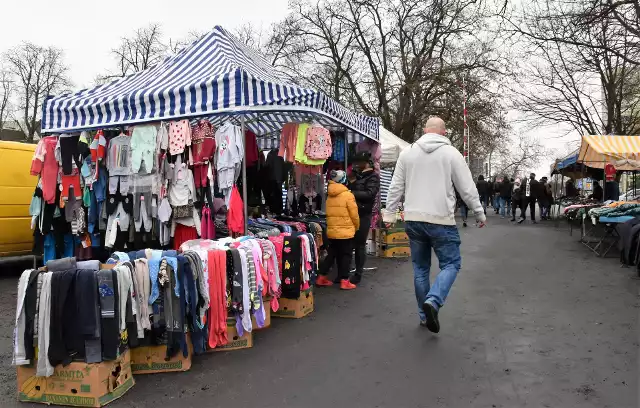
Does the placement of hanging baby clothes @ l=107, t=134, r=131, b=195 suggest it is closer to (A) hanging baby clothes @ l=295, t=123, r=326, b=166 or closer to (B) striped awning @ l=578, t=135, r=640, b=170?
(A) hanging baby clothes @ l=295, t=123, r=326, b=166

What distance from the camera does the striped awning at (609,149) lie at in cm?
1180

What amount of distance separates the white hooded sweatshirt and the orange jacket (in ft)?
6.41

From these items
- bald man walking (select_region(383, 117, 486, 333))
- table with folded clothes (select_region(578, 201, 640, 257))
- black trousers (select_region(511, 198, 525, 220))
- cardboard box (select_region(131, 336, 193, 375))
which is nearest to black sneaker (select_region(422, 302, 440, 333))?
bald man walking (select_region(383, 117, 486, 333))

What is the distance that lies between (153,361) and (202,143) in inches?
116

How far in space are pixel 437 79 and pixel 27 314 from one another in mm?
23681

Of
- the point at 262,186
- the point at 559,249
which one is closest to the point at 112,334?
the point at 262,186

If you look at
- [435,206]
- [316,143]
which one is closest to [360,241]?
[316,143]

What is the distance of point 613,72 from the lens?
2312 centimetres

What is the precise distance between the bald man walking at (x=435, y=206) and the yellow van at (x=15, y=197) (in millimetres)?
6768

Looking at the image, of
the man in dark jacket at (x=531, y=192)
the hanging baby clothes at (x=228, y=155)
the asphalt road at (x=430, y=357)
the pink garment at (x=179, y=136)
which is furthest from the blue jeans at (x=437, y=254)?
the man in dark jacket at (x=531, y=192)

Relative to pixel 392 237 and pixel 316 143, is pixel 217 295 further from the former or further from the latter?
pixel 392 237

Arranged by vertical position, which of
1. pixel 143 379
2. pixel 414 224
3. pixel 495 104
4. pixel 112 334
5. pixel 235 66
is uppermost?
pixel 495 104

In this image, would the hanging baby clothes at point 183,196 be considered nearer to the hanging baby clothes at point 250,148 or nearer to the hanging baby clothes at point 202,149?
the hanging baby clothes at point 202,149

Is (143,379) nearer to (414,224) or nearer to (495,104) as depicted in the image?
(414,224)
